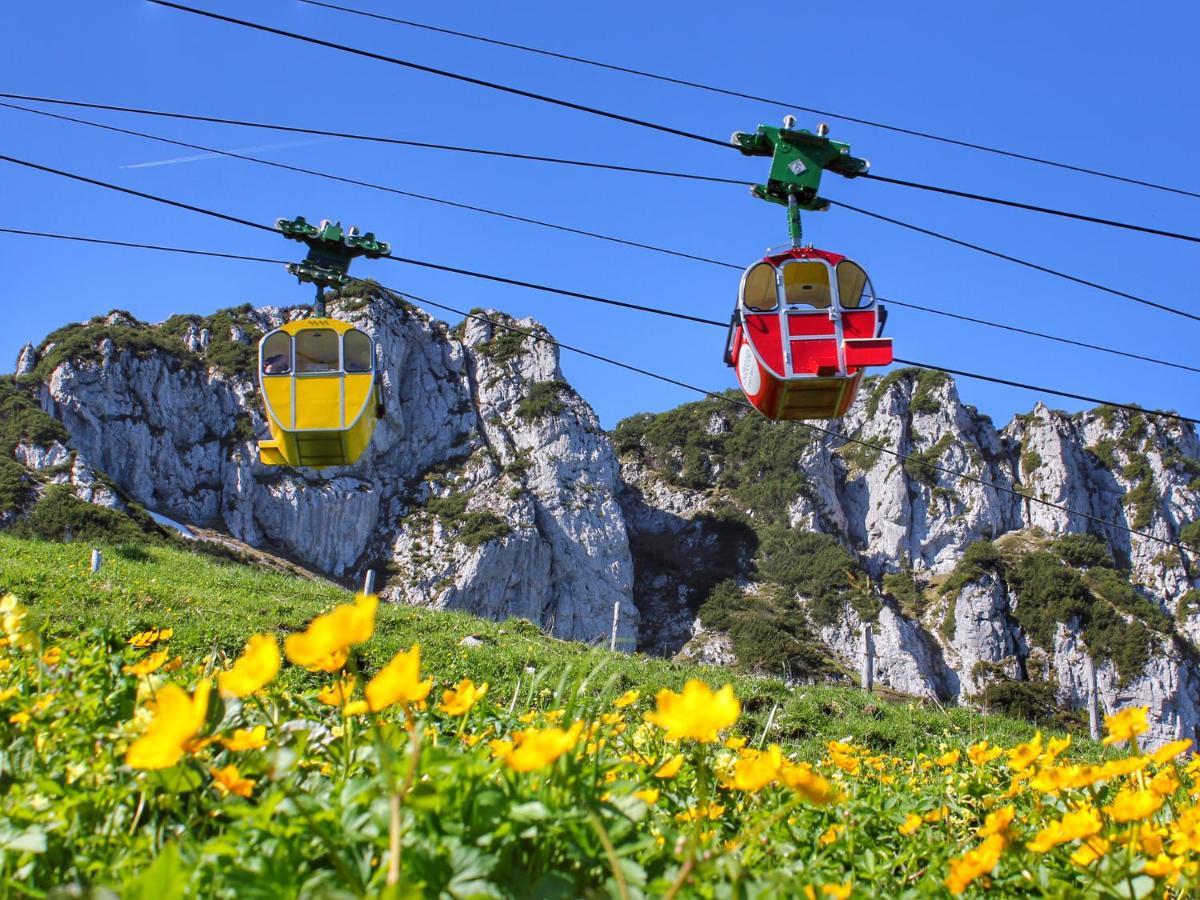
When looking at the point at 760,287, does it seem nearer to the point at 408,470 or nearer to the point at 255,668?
the point at 255,668

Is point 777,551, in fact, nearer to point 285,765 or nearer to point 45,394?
point 45,394

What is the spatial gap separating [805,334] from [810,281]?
65 centimetres

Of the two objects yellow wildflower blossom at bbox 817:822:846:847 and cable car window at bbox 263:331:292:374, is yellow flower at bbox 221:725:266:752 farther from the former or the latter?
cable car window at bbox 263:331:292:374

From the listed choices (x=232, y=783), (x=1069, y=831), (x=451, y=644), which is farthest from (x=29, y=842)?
(x=451, y=644)

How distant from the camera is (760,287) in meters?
6.61

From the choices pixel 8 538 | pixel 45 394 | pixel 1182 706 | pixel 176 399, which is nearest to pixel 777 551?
pixel 1182 706

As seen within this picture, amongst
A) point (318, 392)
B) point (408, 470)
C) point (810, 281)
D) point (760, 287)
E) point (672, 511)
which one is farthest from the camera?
point (672, 511)

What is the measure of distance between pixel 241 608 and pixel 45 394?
4468 centimetres

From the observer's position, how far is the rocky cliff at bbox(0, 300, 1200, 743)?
49.4m

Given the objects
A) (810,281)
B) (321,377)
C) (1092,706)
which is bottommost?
(1092,706)

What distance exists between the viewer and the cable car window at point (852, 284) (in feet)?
22.0

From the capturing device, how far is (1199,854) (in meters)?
1.95

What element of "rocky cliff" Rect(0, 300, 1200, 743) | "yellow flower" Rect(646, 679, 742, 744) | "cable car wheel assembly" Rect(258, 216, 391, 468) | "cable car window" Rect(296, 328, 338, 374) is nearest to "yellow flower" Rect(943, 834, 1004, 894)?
"yellow flower" Rect(646, 679, 742, 744)

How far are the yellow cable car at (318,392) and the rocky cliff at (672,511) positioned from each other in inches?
1264
